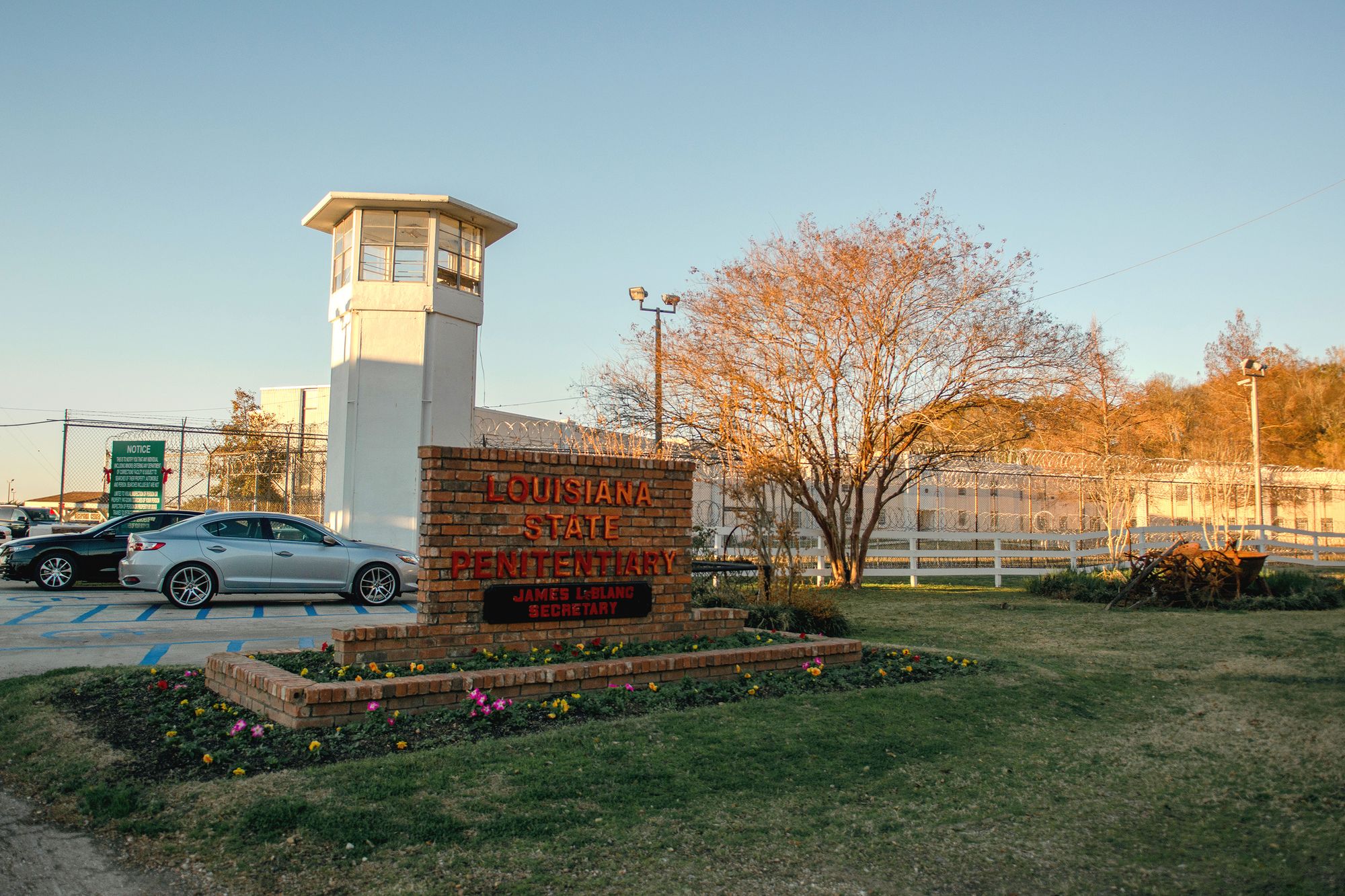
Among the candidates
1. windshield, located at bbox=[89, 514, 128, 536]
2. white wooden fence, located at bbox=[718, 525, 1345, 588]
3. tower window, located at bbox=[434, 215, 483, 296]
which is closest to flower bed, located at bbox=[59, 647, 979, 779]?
white wooden fence, located at bbox=[718, 525, 1345, 588]

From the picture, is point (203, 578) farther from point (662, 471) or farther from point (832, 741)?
point (832, 741)

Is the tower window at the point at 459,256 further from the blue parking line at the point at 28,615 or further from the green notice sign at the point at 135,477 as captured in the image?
the blue parking line at the point at 28,615

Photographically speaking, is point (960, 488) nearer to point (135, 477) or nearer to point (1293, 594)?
point (1293, 594)

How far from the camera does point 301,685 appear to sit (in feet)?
19.0

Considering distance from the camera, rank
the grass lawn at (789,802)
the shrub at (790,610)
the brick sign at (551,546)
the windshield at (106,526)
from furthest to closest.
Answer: the windshield at (106,526), the shrub at (790,610), the brick sign at (551,546), the grass lawn at (789,802)

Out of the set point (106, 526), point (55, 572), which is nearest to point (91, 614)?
point (55, 572)

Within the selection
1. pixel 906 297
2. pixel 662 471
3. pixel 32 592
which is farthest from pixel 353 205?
pixel 662 471

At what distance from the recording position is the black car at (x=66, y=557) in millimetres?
16234

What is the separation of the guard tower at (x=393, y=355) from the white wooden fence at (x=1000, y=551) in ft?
25.6

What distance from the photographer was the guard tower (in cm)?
2261

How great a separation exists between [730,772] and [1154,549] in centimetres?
1340

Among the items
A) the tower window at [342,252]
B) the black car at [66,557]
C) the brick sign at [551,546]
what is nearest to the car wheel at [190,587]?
the black car at [66,557]

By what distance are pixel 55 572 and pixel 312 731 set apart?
44.7ft

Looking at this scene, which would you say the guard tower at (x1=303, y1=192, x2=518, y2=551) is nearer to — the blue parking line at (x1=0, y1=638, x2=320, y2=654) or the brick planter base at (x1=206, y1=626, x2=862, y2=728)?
the blue parking line at (x1=0, y1=638, x2=320, y2=654)
